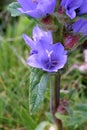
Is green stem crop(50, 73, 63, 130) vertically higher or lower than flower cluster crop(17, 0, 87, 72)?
lower

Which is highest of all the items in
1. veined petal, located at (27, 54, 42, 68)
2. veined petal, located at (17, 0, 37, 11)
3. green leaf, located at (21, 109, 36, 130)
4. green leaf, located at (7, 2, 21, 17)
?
veined petal, located at (17, 0, 37, 11)

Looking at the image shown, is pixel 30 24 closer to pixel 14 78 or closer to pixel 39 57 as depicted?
pixel 14 78

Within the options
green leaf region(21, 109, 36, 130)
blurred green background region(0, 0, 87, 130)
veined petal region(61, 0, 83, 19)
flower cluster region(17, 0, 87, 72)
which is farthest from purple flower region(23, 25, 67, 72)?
green leaf region(21, 109, 36, 130)

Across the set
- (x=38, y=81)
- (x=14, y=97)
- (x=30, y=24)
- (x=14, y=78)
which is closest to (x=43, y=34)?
(x=38, y=81)

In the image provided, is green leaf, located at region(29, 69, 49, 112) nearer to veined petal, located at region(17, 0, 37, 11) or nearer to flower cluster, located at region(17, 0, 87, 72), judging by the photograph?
flower cluster, located at region(17, 0, 87, 72)

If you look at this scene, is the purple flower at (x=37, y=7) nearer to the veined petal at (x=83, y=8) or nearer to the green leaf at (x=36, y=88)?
the veined petal at (x=83, y=8)

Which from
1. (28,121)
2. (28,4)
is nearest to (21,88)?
(28,121)

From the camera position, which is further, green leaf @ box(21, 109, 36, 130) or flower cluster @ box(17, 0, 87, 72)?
green leaf @ box(21, 109, 36, 130)

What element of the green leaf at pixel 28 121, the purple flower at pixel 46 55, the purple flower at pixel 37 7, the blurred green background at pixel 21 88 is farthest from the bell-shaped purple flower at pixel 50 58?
the green leaf at pixel 28 121
